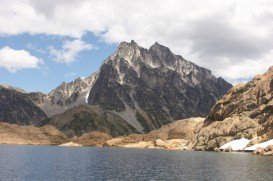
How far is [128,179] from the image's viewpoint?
3743 inches

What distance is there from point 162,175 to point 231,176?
16.4m

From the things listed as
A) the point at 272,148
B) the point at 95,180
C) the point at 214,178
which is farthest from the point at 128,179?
the point at 272,148

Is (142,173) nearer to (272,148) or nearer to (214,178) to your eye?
(214,178)

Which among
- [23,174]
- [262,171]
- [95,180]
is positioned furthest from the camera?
[262,171]

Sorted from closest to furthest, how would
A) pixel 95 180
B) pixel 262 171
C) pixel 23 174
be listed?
1. pixel 95 180
2. pixel 23 174
3. pixel 262 171

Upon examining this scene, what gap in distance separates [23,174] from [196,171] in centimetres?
4369

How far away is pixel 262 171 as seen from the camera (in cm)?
10862

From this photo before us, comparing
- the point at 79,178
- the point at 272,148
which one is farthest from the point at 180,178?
the point at 272,148

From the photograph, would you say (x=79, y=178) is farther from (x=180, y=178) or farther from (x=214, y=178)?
(x=214, y=178)

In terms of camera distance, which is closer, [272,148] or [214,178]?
[214,178]

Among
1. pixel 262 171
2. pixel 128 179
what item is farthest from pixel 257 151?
pixel 128 179

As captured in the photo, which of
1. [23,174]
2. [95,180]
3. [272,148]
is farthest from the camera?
[272,148]

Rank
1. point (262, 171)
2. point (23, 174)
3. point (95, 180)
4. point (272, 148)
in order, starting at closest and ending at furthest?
1. point (95, 180)
2. point (23, 174)
3. point (262, 171)
4. point (272, 148)

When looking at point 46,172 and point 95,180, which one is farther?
point 46,172
